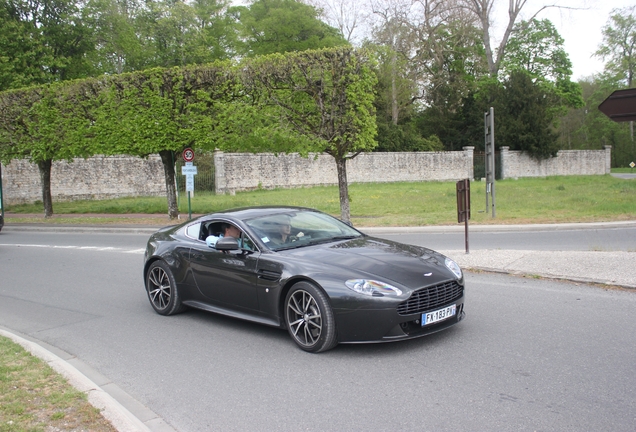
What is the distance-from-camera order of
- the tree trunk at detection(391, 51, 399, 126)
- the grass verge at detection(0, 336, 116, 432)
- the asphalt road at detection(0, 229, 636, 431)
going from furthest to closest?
the tree trunk at detection(391, 51, 399, 126) → the asphalt road at detection(0, 229, 636, 431) → the grass verge at detection(0, 336, 116, 432)

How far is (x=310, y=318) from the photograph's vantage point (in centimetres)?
576

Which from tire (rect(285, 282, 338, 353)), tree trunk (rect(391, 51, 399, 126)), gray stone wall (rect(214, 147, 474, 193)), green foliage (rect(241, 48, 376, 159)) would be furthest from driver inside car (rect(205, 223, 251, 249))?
tree trunk (rect(391, 51, 399, 126))

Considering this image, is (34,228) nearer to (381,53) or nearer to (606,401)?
(606,401)

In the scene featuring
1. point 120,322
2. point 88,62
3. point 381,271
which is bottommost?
point 120,322

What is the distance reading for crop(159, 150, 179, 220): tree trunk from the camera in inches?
952

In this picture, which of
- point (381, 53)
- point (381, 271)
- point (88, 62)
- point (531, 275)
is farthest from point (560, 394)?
point (381, 53)

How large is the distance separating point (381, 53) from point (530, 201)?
99.9 ft

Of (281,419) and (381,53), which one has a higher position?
(381,53)

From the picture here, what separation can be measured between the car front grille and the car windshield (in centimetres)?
158

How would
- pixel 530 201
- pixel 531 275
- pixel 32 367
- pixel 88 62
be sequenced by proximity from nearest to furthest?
pixel 32 367, pixel 531 275, pixel 530 201, pixel 88 62

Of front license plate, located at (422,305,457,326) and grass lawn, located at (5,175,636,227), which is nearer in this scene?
front license plate, located at (422,305,457,326)

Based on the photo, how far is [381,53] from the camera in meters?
52.4

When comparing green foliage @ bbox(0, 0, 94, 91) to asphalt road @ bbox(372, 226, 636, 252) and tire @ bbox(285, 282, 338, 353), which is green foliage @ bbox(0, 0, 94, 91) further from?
tire @ bbox(285, 282, 338, 353)

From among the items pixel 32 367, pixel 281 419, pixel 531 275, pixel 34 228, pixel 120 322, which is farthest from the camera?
pixel 34 228
